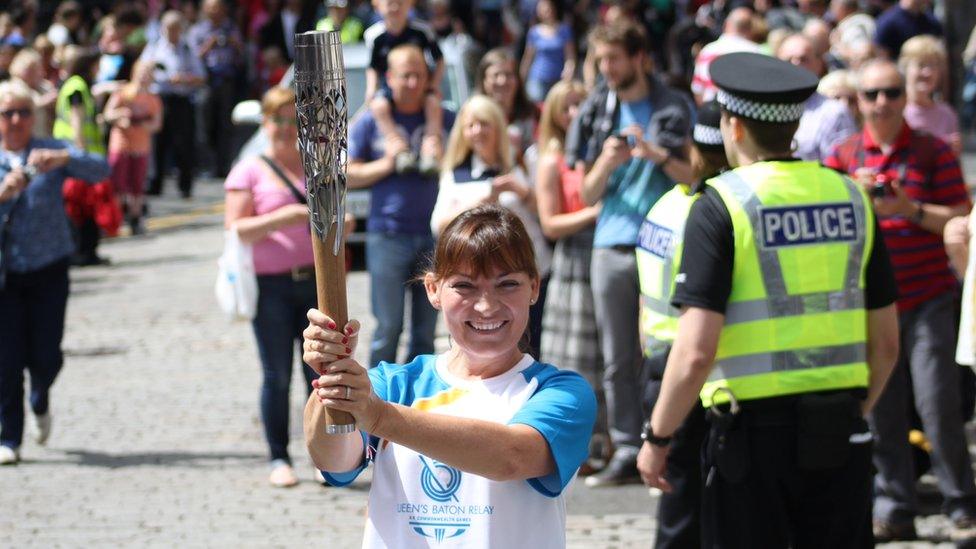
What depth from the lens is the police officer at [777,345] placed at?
450 cm

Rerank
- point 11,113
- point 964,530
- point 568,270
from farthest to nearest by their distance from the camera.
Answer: point 11,113
point 568,270
point 964,530

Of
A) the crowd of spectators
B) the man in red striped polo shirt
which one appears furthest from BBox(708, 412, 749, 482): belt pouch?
the man in red striped polo shirt

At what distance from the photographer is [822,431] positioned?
4441 mm

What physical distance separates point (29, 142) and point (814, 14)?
11.6 metres

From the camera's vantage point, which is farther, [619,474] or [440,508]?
[619,474]

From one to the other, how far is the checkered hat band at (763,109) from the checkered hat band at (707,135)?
3.10 feet

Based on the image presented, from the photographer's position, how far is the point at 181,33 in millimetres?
21125

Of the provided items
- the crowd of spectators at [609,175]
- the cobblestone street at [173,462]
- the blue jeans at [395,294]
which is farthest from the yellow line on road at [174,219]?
the blue jeans at [395,294]

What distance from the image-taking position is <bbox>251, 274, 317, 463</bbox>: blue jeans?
8062 millimetres

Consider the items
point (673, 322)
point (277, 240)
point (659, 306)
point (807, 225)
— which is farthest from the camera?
point (277, 240)

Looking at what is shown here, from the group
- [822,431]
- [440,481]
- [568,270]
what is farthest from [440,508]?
[568,270]

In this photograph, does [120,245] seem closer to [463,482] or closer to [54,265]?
[54,265]

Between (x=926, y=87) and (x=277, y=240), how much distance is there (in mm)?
3646

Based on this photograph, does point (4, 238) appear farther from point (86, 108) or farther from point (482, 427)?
point (86, 108)
